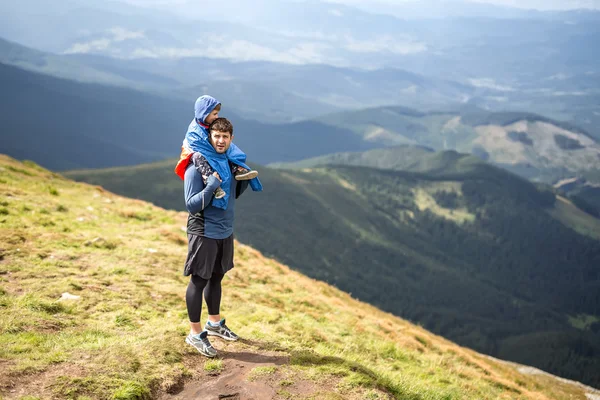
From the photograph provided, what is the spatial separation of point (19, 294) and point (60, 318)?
61.2 inches

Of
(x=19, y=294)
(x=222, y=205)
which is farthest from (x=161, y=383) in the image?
(x=19, y=294)

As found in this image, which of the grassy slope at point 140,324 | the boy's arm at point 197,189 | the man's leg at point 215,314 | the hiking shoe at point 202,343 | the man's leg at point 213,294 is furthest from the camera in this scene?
the man's leg at point 215,314

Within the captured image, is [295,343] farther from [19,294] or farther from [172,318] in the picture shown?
[19,294]

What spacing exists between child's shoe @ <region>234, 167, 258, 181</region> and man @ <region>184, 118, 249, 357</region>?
141 mm

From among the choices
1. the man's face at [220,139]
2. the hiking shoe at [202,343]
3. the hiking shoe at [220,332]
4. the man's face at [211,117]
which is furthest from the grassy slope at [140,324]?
the man's face at [211,117]

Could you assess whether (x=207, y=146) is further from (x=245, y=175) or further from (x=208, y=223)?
(x=208, y=223)

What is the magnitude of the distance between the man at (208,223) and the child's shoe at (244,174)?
141mm

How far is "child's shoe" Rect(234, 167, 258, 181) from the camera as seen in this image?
9.72 metres

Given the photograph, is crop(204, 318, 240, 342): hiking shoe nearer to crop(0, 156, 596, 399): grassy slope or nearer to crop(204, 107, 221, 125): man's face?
crop(0, 156, 596, 399): grassy slope

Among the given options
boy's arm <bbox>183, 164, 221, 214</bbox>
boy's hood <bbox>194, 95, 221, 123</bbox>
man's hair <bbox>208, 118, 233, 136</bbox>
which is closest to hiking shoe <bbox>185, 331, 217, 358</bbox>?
boy's arm <bbox>183, 164, 221, 214</bbox>

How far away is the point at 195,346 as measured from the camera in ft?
33.1

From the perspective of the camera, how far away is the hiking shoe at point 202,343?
997 cm

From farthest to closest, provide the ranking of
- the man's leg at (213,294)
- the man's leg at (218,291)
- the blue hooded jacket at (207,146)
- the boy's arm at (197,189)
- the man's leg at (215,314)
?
1. the man's leg at (215,314)
2. the man's leg at (213,294)
3. the man's leg at (218,291)
4. the blue hooded jacket at (207,146)
5. the boy's arm at (197,189)

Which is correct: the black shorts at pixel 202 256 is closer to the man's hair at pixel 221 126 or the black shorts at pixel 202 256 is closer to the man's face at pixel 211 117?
the man's hair at pixel 221 126
